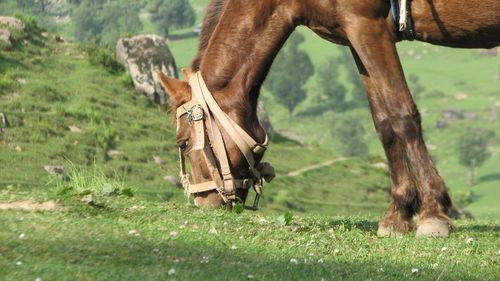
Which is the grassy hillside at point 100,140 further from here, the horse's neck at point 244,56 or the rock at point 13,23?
the horse's neck at point 244,56

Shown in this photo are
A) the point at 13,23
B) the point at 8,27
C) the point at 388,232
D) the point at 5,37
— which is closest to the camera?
the point at 388,232

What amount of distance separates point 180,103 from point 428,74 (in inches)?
5612

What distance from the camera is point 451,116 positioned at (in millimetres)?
128500

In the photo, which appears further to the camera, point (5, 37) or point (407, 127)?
point (5, 37)

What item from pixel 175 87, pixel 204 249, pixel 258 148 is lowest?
pixel 204 249

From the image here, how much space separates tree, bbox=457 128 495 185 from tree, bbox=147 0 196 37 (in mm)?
86960

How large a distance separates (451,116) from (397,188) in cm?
12525

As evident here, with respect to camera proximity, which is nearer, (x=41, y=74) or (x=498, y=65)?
(x=41, y=74)

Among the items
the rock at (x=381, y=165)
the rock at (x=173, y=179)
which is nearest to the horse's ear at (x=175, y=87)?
the rock at (x=173, y=179)

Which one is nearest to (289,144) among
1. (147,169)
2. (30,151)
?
(147,169)

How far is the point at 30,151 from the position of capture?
2306 cm

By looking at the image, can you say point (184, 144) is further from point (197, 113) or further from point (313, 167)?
point (313, 167)

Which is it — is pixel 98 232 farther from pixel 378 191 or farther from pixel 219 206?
pixel 378 191

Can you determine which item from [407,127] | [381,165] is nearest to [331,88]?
[381,165]
